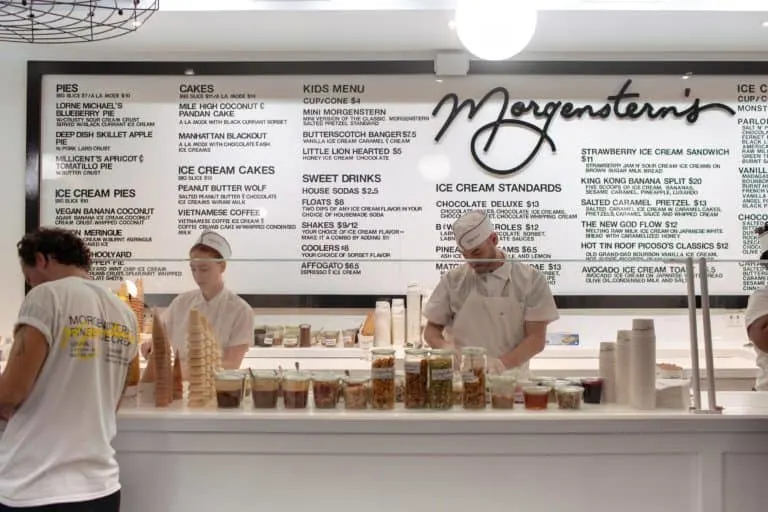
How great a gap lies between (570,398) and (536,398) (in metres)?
0.10

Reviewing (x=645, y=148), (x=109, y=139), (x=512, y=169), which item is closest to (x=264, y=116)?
(x=109, y=139)

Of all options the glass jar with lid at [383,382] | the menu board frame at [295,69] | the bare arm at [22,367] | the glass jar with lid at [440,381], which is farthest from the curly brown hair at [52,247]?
the menu board frame at [295,69]

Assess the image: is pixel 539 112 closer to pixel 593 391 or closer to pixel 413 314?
pixel 413 314

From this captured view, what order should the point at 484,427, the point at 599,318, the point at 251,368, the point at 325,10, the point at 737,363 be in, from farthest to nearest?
the point at 599,318
the point at 325,10
the point at 737,363
the point at 251,368
the point at 484,427

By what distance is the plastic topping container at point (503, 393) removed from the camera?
81.0 inches

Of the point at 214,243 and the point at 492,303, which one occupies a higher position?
the point at 214,243

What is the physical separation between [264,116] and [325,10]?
0.79 metres

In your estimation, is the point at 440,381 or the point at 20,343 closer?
the point at 20,343

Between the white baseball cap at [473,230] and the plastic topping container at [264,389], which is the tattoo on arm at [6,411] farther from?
the white baseball cap at [473,230]

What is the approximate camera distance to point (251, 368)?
2.13m

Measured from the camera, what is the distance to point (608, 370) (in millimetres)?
2154

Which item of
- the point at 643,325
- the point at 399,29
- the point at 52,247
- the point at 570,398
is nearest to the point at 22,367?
the point at 52,247

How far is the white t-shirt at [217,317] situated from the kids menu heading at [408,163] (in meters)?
1.55

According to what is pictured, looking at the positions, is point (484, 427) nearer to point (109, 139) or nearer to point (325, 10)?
point (325, 10)
